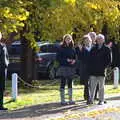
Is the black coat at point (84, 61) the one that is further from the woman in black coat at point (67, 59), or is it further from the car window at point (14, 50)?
the car window at point (14, 50)

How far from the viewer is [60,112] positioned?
13.9 meters

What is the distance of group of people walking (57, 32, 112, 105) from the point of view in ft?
49.4

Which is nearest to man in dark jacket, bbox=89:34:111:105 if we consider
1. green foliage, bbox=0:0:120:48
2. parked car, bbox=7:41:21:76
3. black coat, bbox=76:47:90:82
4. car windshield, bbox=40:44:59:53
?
black coat, bbox=76:47:90:82

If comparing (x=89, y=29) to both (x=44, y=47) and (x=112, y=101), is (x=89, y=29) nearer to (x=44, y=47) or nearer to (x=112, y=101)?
(x=44, y=47)

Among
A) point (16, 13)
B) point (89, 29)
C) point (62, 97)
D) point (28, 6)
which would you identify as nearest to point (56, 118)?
point (62, 97)

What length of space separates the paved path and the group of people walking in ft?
1.37

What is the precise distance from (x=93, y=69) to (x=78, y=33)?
31.2ft

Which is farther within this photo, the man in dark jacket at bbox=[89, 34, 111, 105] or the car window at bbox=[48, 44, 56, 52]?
the car window at bbox=[48, 44, 56, 52]

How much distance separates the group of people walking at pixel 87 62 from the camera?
15.1 m

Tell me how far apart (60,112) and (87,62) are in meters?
2.03

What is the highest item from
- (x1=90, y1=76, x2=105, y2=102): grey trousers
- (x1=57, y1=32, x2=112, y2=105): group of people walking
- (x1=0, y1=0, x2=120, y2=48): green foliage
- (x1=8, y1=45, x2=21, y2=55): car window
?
(x1=0, y1=0, x2=120, y2=48): green foliage

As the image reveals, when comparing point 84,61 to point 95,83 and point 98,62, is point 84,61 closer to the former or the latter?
point 98,62

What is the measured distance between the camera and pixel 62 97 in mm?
15297

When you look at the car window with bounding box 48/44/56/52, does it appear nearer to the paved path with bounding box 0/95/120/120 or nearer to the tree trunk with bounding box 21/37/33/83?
the tree trunk with bounding box 21/37/33/83
